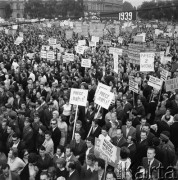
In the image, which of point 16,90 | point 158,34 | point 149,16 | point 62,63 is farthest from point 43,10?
point 16,90

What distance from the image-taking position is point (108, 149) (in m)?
5.69

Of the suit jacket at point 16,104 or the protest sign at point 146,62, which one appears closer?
the suit jacket at point 16,104

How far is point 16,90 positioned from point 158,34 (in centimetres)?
2168

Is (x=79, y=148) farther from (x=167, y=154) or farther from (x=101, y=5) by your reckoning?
(x=101, y=5)

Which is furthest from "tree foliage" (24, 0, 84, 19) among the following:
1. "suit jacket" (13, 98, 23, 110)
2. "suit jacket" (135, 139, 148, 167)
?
"suit jacket" (135, 139, 148, 167)

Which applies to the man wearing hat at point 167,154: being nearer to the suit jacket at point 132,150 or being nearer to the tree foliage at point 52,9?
the suit jacket at point 132,150

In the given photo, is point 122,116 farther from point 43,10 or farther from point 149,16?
point 43,10

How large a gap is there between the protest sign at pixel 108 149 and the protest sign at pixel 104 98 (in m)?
2.26

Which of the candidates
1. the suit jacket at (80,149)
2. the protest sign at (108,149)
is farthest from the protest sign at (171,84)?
the protest sign at (108,149)

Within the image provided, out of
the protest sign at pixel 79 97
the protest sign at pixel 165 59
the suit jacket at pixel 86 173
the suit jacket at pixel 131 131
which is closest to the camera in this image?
the suit jacket at pixel 86 173

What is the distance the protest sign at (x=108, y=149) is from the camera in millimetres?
5523

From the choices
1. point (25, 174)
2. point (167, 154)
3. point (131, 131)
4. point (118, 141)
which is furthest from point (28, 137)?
point (167, 154)

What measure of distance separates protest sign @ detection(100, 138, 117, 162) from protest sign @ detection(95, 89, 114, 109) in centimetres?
226

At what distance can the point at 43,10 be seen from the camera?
8600 cm
